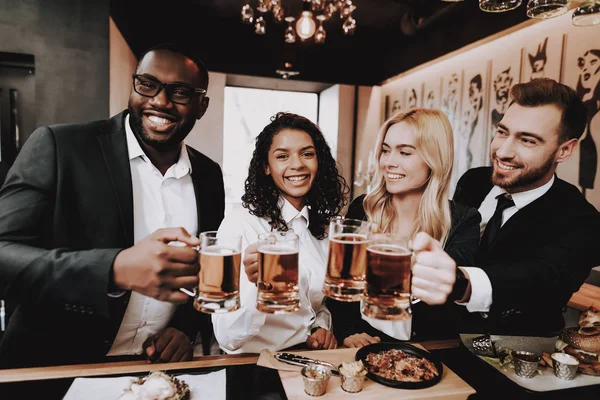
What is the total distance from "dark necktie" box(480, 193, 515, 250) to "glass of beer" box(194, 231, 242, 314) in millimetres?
1451

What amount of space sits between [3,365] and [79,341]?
1.24 feet

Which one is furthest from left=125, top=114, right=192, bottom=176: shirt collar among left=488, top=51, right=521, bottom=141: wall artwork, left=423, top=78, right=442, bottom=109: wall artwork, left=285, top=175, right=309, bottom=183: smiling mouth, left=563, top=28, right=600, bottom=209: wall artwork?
left=423, top=78, right=442, bottom=109: wall artwork

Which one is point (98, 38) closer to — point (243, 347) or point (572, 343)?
point (243, 347)

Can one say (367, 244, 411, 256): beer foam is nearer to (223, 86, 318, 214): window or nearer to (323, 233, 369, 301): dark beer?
(323, 233, 369, 301): dark beer

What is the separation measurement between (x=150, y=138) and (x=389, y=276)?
1.36m

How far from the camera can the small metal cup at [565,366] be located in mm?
1484

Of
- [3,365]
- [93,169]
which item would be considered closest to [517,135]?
[93,169]

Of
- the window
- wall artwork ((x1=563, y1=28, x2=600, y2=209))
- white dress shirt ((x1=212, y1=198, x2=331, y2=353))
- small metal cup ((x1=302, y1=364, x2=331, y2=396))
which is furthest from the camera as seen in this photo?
the window

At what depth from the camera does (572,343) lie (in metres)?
1.61

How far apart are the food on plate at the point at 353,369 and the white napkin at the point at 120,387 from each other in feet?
1.41

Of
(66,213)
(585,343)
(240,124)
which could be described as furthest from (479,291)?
(240,124)

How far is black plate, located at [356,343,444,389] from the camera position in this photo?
1350mm

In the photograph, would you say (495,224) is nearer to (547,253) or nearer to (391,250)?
(547,253)

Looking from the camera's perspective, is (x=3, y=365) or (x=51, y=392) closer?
(x=51, y=392)
